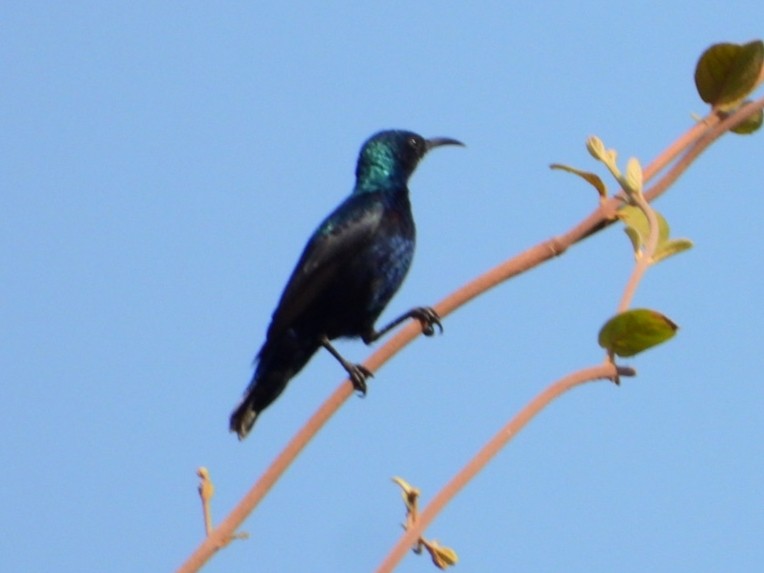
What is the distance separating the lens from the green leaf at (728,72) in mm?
1873

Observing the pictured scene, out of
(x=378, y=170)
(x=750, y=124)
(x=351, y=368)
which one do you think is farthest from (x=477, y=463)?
(x=378, y=170)

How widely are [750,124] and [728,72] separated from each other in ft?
0.27

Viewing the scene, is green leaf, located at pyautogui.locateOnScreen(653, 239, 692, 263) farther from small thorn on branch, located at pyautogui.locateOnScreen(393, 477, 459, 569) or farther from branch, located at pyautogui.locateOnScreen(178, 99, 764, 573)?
small thorn on branch, located at pyautogui.locateOnScreen(393, 477, 459, 569)

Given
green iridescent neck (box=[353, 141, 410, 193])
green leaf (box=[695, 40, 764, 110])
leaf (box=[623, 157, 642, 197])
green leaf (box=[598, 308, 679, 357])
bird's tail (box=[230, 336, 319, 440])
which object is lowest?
bird's tail (box=[230, 336, 319, 440])

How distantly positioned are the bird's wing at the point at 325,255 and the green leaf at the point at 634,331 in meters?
3.36

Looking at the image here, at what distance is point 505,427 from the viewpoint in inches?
52.3

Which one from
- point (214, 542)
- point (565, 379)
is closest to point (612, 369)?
point (565, 379)

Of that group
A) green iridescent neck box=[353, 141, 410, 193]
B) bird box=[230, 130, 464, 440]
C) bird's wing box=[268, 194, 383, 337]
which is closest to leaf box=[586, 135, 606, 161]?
bird box=[230, 130, 464, 440]

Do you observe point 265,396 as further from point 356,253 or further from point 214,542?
point 214,542

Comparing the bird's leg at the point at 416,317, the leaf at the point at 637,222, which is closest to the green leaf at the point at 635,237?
the leaf at the point at 637,222

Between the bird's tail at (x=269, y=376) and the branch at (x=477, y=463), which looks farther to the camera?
the bird's tail at (x=269, y=376)

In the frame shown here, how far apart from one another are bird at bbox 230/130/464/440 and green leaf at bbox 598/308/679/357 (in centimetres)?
304

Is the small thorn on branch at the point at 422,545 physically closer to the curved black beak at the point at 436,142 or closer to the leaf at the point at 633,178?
the leaf at the point at 633,178

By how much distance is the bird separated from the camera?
4773mm
